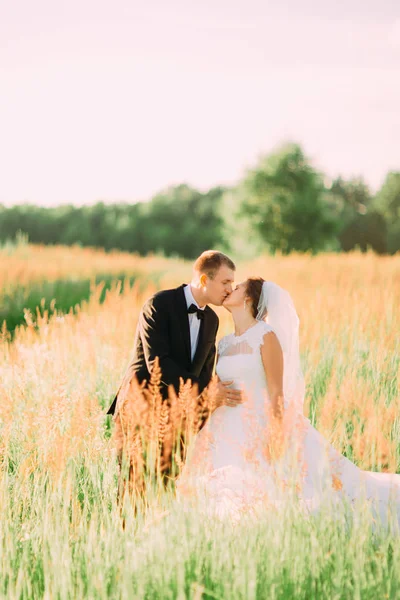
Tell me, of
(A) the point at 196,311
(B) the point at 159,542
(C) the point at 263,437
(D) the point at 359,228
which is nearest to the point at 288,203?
(D) the point at 359,228

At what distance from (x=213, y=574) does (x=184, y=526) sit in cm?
32

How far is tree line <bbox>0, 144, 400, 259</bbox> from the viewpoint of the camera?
2958 centimetres

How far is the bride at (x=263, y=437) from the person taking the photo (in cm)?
278

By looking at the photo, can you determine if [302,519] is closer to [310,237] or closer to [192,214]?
[310,237]

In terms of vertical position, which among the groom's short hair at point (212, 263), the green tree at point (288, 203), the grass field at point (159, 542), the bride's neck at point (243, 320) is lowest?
the grass field at point (159, 542)

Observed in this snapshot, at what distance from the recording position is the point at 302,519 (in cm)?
259

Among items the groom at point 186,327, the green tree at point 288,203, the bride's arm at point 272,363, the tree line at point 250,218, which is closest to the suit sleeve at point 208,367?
the groom at point 186,327

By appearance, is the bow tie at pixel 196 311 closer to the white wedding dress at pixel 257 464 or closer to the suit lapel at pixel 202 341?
the suit lapel at pixel 202 341

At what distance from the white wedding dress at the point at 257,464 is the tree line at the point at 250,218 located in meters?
25.3

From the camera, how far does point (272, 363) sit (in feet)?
12.9

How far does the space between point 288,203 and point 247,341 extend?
2616 cm

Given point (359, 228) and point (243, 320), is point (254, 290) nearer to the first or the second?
point (243, 320)

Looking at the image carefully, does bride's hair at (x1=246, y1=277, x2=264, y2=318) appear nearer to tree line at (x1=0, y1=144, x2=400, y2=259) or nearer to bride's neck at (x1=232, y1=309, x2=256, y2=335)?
bride's neck at (x1=232, y1=309, x2=256, y2=335)

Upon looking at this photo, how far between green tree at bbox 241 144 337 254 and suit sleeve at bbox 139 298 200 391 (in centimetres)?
2522
